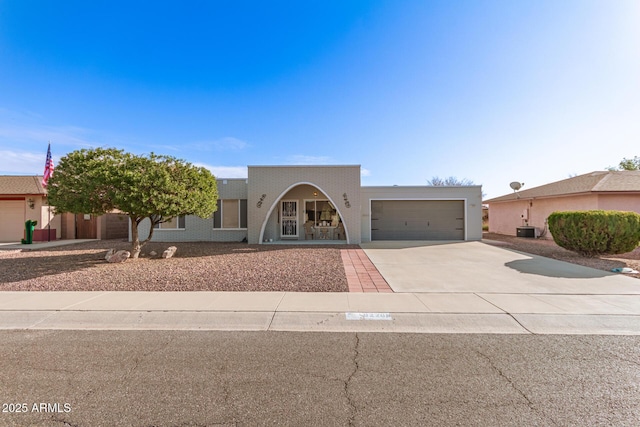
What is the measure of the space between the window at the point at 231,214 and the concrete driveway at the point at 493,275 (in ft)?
25.6

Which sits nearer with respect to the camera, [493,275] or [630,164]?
[493,275]

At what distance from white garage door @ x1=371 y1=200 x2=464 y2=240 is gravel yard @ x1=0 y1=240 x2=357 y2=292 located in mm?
6384

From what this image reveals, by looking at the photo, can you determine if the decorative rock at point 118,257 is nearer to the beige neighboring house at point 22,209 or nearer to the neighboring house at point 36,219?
the neighboring house at point 36,219

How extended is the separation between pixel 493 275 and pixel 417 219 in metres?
9.37

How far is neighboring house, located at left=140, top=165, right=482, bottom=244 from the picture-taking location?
14.7 meters

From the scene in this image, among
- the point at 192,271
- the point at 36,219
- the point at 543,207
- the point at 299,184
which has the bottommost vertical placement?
the point at 192,271

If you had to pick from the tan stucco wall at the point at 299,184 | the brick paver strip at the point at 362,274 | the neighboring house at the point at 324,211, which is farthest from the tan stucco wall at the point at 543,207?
the brick paver strip at the point at 362,274

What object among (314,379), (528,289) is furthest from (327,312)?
(528,289)

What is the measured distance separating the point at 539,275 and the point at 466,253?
4.09 m

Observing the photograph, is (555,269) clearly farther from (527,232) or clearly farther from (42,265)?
(42,265)

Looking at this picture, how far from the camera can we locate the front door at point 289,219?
54.5ft

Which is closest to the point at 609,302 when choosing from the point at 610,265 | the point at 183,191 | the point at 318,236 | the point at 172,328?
the point at 610,265

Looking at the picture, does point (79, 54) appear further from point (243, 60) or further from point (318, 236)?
point (318, 236)

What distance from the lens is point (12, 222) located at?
17312mm
